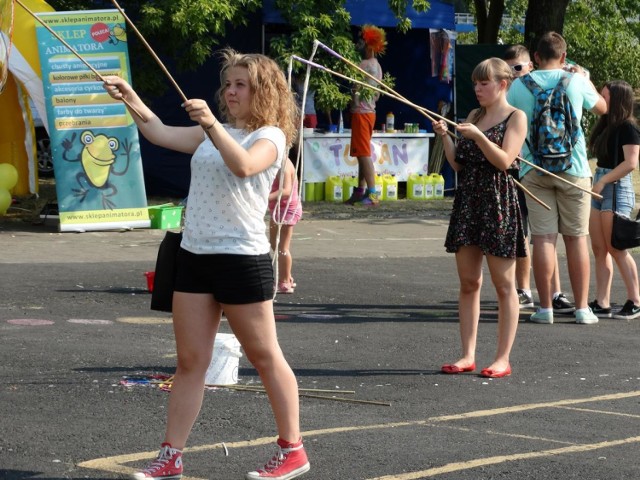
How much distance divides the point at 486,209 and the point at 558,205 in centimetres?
196

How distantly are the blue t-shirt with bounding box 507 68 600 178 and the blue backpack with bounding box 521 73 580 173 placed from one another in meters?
0.03

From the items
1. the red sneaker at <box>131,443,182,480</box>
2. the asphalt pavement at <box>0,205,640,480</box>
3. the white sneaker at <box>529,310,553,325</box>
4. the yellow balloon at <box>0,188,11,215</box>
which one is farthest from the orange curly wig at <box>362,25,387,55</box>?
the red sneaker at <box>131,443,182,480</box>

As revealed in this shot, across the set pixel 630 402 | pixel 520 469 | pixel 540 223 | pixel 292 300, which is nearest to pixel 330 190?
pixel 292 300

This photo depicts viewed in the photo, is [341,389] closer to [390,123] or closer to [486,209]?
[486,209]

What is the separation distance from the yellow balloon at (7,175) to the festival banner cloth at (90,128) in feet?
4.80

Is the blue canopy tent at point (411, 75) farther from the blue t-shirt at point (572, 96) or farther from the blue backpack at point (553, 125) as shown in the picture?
the blue backpack at point (553, 125)

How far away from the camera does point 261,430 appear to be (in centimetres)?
588

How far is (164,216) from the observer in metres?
14.6

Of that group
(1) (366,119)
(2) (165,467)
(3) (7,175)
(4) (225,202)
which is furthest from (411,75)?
(2) (165,467)

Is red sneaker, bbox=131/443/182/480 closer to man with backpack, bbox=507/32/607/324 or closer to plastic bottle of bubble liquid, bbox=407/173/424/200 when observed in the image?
man with backpack, bbox=507/32/607/324

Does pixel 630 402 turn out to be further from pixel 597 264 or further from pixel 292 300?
pixel 292 300

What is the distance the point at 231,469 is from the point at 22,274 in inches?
246

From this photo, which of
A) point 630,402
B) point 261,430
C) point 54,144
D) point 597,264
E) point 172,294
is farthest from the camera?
point 54,144

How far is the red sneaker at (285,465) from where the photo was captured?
4.94 metres
